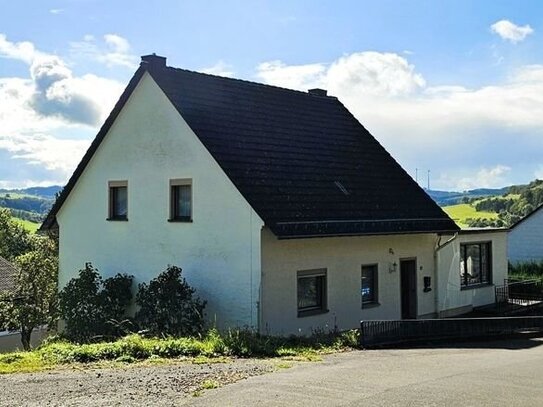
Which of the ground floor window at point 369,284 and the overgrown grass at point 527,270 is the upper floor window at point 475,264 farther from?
the overgrown grass at point 527,270

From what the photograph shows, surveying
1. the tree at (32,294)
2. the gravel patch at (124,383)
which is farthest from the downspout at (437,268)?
the tree at (32,294)

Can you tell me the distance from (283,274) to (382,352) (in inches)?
170

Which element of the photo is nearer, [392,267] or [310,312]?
[310,312]

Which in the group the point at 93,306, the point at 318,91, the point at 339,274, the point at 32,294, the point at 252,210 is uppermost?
the point at 318,91

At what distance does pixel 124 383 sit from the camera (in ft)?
34.3

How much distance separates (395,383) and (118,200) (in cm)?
1392

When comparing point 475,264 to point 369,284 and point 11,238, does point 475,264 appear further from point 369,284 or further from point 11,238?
point 11,238

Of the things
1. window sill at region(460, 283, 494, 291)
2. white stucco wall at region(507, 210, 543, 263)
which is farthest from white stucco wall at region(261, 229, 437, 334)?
white stucco wall at region(507, 210, 543, 263)

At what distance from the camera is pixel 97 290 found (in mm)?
20938

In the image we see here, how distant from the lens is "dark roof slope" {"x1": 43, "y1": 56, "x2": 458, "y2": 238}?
1856 cm

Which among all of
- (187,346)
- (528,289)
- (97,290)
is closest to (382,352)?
(187,346)

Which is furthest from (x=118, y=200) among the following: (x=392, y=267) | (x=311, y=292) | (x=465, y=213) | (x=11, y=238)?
(x=465, y=213)

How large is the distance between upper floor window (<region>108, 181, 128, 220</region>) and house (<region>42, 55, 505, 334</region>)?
0.05 metres

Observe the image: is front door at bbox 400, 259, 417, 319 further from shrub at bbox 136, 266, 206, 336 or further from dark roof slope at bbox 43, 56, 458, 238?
shrub at bbox 136, 266, 206, 336
